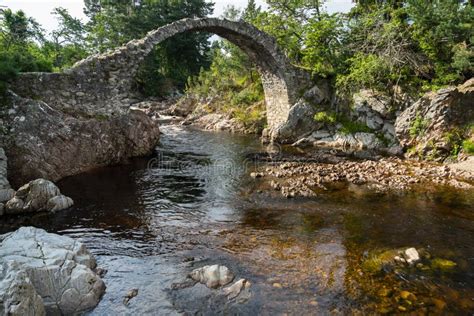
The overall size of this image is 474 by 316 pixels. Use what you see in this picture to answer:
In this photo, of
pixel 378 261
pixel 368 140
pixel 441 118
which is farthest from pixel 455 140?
pixel 378 261

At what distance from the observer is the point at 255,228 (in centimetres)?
784

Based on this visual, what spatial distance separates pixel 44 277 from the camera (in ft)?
15.6

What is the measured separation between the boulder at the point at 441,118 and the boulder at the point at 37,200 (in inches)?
550

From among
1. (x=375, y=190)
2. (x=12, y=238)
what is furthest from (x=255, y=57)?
(x=12, y=238)

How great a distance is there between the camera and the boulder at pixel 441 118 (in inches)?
534

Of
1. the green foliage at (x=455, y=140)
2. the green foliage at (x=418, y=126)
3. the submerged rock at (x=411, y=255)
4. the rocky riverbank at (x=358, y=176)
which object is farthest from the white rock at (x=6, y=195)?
the green foliage at (x=455, y=140)

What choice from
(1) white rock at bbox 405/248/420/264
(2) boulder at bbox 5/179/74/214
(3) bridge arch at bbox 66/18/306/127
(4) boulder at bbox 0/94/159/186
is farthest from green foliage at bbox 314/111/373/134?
(2) boulder at bbox 5/179/74/214

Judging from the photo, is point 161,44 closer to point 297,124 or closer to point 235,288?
point 297,124

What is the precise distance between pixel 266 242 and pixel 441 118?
11.0 metres

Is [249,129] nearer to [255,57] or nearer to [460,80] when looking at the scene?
[255,57]

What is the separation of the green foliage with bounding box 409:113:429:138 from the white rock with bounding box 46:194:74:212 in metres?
13.9

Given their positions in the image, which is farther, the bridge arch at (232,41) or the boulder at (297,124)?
the boulder at (297,124)

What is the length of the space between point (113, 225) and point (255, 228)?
3.49 metres

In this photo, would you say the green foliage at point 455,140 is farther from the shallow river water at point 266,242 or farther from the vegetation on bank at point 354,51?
the shallow river water at point 266,242
